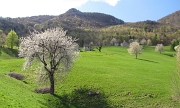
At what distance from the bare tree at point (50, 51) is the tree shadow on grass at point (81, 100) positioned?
Result: 3613 mm

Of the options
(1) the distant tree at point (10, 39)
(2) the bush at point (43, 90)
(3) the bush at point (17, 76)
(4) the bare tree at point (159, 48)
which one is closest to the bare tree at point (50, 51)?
(2) the bush at point (43, 90)

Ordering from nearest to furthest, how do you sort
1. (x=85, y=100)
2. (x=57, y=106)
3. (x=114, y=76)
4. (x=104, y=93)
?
(x=57, y=106), (x=85, y=100), (x=104, y=93), (x=114, y=76)

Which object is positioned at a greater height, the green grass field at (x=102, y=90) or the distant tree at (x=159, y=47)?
the distant tree at (x=159, y=47)

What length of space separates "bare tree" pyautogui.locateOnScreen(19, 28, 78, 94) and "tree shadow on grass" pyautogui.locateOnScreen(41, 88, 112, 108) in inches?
142

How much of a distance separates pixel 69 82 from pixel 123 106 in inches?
600

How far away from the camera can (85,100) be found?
39.8 meters

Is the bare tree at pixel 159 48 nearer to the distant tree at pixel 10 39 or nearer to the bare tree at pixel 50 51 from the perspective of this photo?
the distant tree at pixel 10 39

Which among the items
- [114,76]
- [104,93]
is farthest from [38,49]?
[114,76]

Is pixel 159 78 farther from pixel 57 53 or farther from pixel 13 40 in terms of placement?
pixel 13 40

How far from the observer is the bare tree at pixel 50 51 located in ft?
121

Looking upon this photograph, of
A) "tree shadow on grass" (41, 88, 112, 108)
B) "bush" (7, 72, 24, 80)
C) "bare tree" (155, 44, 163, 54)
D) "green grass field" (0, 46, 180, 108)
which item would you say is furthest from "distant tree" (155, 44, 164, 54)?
"bush" (7, 72, 24, 80)

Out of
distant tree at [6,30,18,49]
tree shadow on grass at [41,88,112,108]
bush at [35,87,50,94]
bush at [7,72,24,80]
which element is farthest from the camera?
distant tree at [6,30,18,49]

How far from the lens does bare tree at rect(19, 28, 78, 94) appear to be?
36.9 m

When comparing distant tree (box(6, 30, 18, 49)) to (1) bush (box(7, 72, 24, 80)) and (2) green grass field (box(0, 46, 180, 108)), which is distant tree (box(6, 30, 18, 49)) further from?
(1) bush (box(7, 72, 24, 80))
